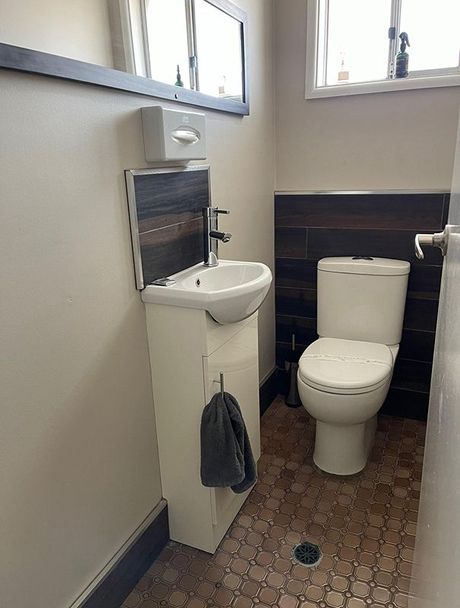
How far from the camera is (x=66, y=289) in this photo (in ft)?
3.76

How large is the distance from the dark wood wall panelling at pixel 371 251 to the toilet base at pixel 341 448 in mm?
498

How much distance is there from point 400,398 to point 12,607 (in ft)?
6.31

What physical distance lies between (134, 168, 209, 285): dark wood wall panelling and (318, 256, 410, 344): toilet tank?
74 cm

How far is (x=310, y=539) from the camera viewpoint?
65.2 inches

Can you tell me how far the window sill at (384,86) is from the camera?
76.7 inches

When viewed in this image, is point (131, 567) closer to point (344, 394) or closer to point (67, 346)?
point (67, 346)

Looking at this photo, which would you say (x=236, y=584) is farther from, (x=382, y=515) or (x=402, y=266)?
(x=402, y=266)

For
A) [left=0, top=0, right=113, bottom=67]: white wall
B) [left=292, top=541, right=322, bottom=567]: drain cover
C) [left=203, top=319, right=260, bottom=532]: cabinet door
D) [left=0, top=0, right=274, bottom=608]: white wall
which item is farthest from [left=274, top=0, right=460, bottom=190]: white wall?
[left=292, top=541, right=322, bottom=567]: drain cover

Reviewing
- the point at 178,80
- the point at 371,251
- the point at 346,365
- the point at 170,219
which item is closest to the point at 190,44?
the point at 178,80

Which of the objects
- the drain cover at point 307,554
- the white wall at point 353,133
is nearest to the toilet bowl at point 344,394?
the drain cover at point 307,554

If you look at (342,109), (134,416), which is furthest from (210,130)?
(134,416)

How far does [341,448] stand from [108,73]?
163cm

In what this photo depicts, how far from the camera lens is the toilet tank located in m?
2.08

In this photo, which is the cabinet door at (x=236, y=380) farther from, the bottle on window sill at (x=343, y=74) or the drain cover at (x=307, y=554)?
the bottle on window sill at (x=343, y=74)
